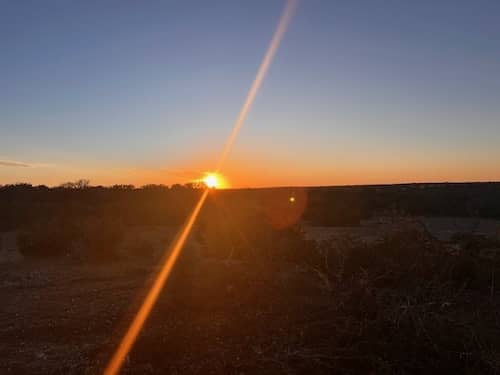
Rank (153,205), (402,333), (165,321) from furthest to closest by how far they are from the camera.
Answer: (153,205)
(165,321)
(402,333)

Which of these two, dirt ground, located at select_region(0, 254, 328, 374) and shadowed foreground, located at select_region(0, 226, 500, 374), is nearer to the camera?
shadowed foreground, located at select_region(0, 226, 500, 374)

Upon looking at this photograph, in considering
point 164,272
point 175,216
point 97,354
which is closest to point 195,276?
point 164,272

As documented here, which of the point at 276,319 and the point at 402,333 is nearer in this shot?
the point at 402,333

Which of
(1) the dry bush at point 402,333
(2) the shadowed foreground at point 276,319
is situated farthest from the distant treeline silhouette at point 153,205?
(1) the dry bush at point 402,333

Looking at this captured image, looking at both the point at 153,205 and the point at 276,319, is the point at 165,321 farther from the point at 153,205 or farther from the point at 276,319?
the point at 153,205

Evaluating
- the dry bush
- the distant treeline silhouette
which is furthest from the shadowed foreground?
the distant treeline silhouette

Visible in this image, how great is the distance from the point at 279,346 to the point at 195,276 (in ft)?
12.2

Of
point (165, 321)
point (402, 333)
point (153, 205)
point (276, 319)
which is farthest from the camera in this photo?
point (153, 205)

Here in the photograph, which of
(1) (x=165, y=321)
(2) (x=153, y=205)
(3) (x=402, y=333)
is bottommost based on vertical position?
(3) (x=402, y=333)

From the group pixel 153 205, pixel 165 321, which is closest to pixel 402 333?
pixel 165 321

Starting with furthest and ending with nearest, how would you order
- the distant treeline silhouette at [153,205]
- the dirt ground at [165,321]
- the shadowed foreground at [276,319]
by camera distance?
the distant treeline silhouette at [153,205], the dirt ground at [165,321], the shadowed foreground at [276,319]

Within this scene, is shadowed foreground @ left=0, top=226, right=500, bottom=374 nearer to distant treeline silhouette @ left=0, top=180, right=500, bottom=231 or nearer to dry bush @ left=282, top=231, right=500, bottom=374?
dry bush @ left=282, top=231, right=500, bottom=374

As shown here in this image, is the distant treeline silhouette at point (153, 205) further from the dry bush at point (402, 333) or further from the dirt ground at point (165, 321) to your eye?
the dry bush at point (402, 333)

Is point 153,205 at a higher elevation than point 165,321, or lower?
higher
